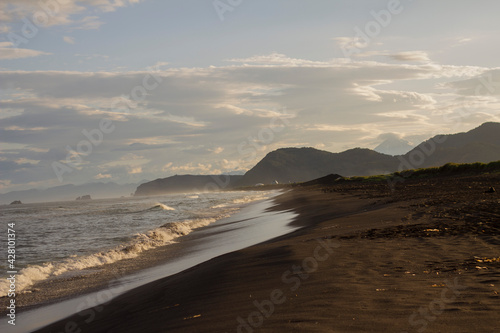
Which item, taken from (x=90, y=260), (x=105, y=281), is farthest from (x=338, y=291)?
(x=90, y=260)

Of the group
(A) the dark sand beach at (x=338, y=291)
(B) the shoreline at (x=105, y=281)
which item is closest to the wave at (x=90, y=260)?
(B) the shoreline at (x=105, y=281)

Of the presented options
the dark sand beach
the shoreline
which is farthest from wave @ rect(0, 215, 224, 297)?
the dark sand beach

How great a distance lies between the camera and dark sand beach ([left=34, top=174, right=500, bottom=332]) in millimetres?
5492

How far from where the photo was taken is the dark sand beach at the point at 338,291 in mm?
5492

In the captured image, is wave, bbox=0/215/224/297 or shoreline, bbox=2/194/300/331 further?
wave, bbox=0/215/224/297

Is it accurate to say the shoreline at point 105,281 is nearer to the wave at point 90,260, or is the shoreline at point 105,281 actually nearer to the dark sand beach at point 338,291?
the wave at point 90,260

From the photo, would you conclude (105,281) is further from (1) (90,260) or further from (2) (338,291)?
(2) (338,291)

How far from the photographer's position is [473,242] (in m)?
10.3

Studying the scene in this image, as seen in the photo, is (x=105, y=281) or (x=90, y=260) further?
(x=90, y=260)

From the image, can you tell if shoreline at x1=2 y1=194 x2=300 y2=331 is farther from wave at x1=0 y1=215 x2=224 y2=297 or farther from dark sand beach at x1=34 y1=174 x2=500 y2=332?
dark sand beach at x1=34 y1=174 x2=500 y2=332

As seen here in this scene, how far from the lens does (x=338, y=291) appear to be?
6816 millimetres

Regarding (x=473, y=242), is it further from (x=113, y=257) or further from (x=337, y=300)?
(x=113, y=257)

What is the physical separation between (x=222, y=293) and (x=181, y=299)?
2.87 feet

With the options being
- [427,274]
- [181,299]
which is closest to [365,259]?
[427,274]
